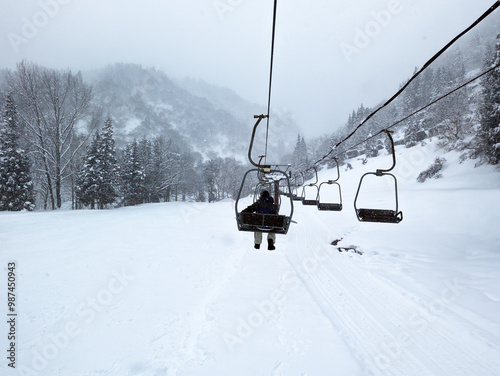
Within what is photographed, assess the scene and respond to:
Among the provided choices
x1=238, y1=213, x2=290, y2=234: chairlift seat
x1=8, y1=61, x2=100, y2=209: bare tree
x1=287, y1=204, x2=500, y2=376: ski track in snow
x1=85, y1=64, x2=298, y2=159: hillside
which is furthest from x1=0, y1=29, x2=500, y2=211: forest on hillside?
x1=85, y1=64, x2=298, y2=159: hillside

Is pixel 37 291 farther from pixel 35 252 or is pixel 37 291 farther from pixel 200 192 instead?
pixel 200 192

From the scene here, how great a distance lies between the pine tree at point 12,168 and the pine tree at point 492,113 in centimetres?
4532

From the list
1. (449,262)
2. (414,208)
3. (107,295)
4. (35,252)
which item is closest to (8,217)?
(35,252)

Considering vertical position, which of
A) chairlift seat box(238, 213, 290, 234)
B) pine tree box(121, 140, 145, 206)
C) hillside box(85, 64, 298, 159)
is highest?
hillside box(85, 64, 298, 159)

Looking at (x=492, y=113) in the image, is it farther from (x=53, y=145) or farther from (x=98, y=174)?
(x=98, y=174)

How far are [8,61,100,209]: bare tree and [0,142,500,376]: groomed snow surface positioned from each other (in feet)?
27.5

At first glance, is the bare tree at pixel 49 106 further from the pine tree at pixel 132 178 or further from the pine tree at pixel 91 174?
the pine tree at pixel 132 178

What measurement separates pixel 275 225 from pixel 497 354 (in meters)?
6.25

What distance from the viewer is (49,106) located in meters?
20.2

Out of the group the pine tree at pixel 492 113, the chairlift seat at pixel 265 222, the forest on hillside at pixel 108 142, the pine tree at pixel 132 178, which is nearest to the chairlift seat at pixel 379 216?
the forest on hillside at pixel 108 142

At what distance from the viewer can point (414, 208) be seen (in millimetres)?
18625

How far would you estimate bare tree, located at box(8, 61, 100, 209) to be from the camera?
745 inches

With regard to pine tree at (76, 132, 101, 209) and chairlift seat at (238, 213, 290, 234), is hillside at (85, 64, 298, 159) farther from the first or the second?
chairlift seat at (238, 213, 290, 234)

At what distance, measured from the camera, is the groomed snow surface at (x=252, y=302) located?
5.50 meters
